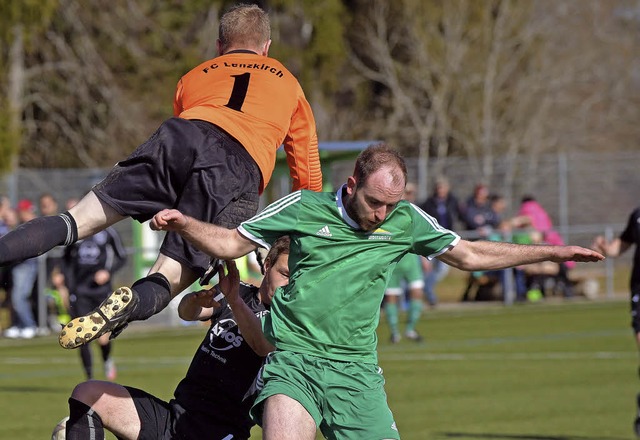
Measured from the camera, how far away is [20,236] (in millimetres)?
6973

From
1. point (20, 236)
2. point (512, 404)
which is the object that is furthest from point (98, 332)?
point (512, 404)

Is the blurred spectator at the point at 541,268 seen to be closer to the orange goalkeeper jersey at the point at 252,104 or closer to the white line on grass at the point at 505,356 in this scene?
the white line on grass at the point at 505,356

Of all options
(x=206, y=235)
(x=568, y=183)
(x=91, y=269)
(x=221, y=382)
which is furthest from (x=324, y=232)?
(x=568, y=183)

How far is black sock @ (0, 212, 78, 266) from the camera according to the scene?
6.91 m

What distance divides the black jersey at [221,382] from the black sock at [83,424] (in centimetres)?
50

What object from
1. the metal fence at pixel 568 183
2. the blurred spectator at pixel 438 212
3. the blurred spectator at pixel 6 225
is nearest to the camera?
the blurred spectator at pixel 6 225

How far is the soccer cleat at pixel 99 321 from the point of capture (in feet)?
20.7

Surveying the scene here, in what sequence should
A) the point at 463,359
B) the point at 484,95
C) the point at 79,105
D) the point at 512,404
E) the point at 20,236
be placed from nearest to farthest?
the point at 20,236 < the point at 512,404 < the point at 463,359 < the point at 79,105 < the point at 484,95

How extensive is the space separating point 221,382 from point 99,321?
3.71ft

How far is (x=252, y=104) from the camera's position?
7.63 metres

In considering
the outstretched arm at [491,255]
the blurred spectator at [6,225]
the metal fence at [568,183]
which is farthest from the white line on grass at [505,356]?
the metal fence at [568,183]

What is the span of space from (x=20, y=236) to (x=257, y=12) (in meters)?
1.97

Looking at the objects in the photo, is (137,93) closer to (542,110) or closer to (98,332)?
(542,110)

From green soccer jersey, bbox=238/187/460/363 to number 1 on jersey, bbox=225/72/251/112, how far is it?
0.95 meters
